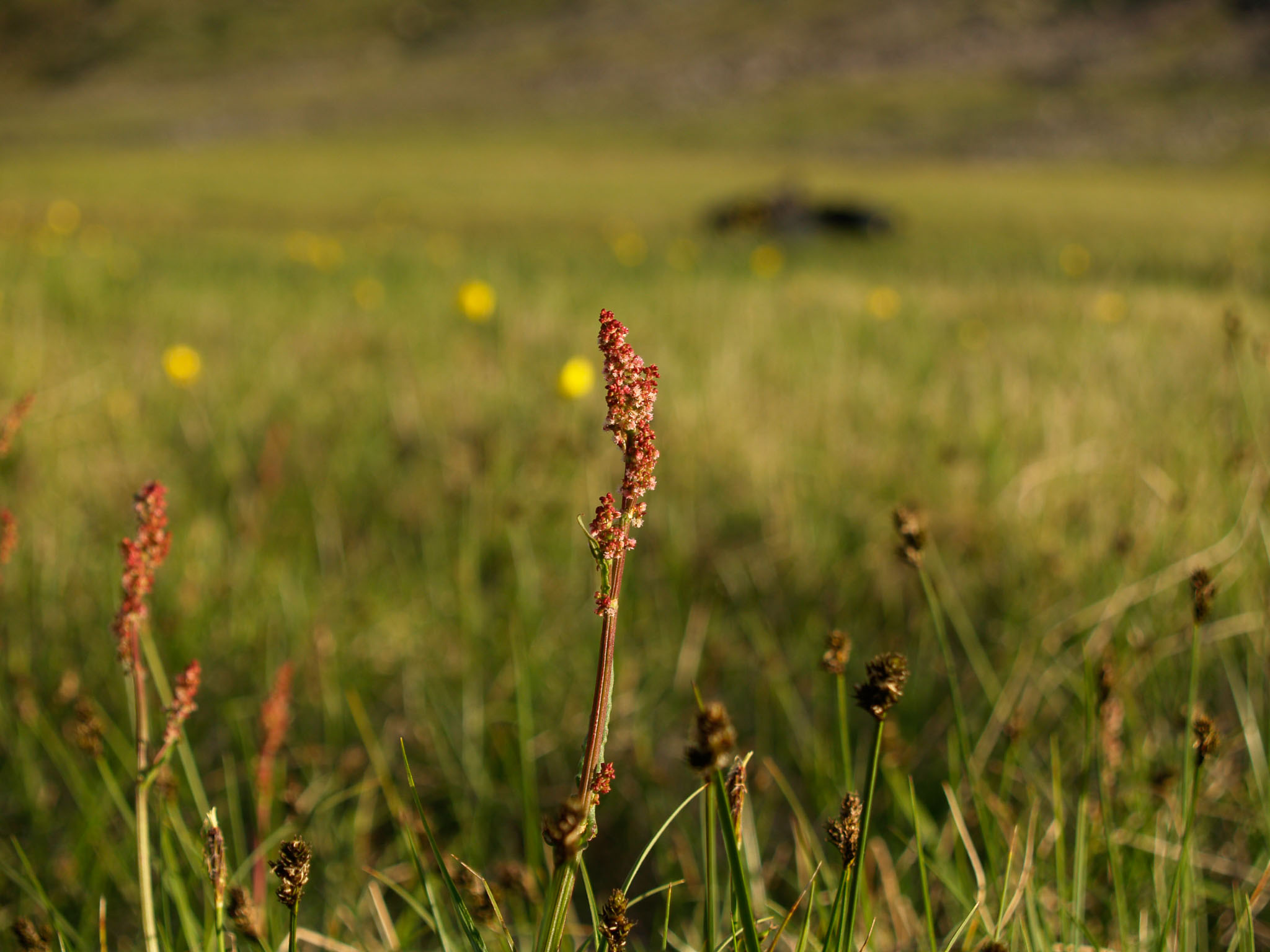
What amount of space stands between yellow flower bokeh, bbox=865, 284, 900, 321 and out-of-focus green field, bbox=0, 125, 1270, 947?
0.19 feet

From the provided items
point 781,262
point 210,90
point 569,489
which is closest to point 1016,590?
point 569,489

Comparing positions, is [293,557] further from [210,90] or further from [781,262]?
[210,90]

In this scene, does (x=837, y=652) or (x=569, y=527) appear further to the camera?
(x=569, y=527)

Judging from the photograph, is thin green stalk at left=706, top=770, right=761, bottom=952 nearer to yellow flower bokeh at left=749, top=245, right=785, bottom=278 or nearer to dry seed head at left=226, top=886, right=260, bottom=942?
dry seed head at left=226, top=886, right=260, bottom=942

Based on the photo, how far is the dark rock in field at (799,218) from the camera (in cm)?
869

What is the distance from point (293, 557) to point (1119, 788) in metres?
1.64

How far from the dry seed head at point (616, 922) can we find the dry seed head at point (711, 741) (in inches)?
6.5

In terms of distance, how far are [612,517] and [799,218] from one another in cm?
901

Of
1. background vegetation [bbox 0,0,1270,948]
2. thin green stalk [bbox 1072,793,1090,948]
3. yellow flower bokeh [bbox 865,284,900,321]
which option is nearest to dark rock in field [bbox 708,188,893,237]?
background vegetation [bbox 0,0,1270,948]

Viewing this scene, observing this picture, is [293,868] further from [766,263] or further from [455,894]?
[766,263]

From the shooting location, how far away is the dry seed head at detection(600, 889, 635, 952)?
1.98ft

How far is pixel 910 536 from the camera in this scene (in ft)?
2.70

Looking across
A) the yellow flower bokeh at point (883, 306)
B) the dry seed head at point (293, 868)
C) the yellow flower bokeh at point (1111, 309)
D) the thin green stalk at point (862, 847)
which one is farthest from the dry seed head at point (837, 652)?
the yellow flower bokeh at point (1111, 309)

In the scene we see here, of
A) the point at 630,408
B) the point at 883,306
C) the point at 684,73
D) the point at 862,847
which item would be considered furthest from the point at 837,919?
the point at 684,73
